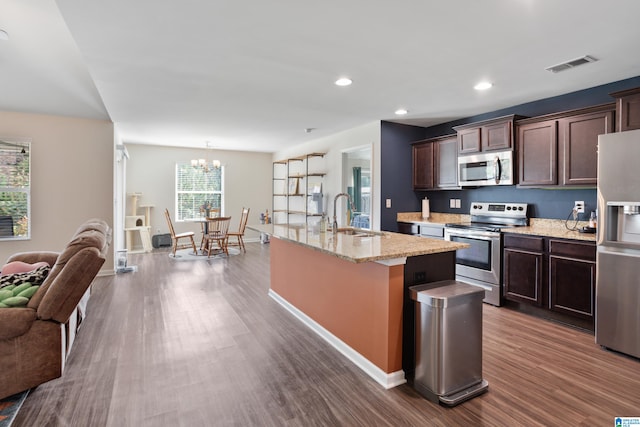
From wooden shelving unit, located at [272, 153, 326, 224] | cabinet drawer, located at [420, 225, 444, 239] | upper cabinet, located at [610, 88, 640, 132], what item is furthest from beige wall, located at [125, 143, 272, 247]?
upper cabinet, located at [610, 88, 640, 132]

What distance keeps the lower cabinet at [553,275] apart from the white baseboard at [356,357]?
2.05 metres

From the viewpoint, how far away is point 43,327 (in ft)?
7.10

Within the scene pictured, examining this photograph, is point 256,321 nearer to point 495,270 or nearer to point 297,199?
point 495,270

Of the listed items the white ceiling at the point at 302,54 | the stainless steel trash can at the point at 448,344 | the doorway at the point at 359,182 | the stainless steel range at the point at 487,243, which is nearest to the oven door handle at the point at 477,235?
the stainless steel range at the point at 487,243

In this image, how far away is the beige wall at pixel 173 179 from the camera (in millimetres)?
7758

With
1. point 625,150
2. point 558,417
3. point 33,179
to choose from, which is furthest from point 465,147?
point 33,179

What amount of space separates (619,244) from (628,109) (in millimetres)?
1174

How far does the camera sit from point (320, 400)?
2055 mm

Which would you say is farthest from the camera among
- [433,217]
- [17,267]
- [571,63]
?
[433,217]

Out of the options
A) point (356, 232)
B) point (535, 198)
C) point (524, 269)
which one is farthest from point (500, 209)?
point (356, 232)

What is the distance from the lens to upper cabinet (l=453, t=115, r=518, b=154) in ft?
13.2

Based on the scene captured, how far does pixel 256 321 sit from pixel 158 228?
5.67m

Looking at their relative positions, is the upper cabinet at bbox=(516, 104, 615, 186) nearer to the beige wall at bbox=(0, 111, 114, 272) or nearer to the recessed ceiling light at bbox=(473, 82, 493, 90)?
the recessed ceiling light at bbox=(473, 82, 493, 90)

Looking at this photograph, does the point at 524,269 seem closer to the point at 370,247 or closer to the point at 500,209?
the point at 500,209
